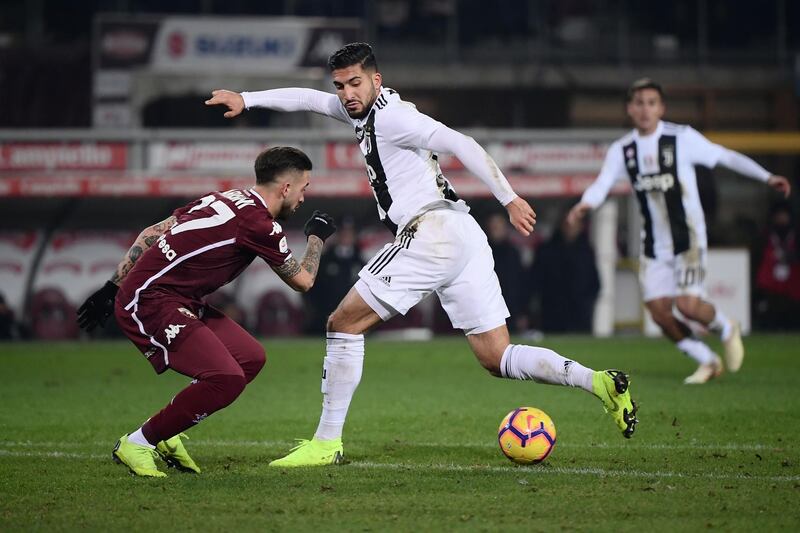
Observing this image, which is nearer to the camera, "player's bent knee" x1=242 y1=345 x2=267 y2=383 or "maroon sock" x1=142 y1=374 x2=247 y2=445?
"maroon sock" x1=142 y1=374 x2=247 y2=445

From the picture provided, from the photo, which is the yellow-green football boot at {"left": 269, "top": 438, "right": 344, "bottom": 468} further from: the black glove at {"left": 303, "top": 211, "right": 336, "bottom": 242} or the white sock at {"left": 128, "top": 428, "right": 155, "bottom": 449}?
the black glove at {"left": 303, "top": 211, "right": 336, "bottom": 242}

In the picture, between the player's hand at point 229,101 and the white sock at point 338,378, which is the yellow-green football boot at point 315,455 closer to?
the white sock at point 338,378

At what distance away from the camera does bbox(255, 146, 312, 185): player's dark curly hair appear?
679cm

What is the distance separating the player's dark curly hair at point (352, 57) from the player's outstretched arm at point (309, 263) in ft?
2.81

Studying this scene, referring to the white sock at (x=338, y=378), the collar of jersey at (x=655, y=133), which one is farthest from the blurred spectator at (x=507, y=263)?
the white sock at (x=338, y=378)

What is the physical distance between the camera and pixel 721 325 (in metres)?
11.8

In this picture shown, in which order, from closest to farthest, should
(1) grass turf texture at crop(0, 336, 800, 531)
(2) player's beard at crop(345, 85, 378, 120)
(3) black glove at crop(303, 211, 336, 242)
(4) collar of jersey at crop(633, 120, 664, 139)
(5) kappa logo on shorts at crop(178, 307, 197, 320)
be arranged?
(1) grass turf texture at crop(0, 336, 800, 531)
(5) kappa logo on shorts at crop(178, 307, 197, 320)
(3) black glove at crop(303, 211, 336, 242)
(2) player's beard at crop(345, 85, 378, 120)
(4) collar of jersey at crop(633, 120, 664, 139)

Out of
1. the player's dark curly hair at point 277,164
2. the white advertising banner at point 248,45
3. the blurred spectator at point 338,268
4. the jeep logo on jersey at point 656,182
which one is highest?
the white advertising banner at point 248,45

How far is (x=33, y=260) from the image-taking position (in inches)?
784

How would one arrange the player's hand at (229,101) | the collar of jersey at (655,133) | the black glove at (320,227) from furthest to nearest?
1. the collar of jersey at (655,133)
2. the player's hand at (229,101)
3. the black glove at (320,227)

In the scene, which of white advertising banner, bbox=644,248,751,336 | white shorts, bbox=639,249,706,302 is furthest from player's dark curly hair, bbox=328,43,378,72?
white advertising banner, bbox=644,248,751,336

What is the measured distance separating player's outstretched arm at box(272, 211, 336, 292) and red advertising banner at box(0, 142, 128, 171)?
43.5ft

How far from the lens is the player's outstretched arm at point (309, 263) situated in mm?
6758

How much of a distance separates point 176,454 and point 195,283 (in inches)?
37.0
